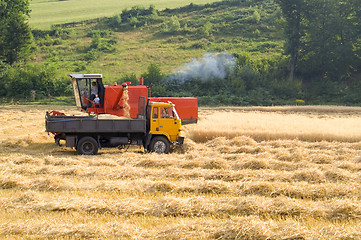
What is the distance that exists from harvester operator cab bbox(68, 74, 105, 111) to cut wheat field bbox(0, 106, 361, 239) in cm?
341

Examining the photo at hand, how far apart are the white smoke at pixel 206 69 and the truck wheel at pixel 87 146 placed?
26.3m

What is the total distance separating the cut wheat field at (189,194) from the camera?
743cm

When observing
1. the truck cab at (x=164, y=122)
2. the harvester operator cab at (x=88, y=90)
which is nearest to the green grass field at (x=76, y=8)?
the harvester operator cab at (x=88, y=90)

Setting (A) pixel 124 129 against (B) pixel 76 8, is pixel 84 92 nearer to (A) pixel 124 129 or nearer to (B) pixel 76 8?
(A) pixel 124 129

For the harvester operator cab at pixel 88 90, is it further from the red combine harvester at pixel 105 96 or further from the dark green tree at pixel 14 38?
the dark green tree at pixel 14 38

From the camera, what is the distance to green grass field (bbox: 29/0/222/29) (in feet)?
239

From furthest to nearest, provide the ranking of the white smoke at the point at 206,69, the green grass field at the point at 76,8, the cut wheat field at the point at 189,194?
the green grass field at the point at 76,8, the white smoke at the point at 206,69, the cut wheat field at the point at 189,194

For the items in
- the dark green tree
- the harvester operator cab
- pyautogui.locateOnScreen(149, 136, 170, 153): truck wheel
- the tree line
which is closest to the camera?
pyautogui.locateOnScreen(149, 136, 170, 153): truck wheel

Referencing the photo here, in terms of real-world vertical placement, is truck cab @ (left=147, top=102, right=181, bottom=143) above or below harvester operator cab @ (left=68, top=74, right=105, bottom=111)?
below

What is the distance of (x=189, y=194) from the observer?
32.5 ft

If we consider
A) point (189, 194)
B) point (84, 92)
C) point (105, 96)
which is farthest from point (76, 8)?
point (189, 194)

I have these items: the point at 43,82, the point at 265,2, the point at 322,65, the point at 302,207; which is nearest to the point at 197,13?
the point at 265,2

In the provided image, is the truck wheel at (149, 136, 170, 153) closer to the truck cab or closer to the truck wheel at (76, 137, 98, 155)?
the truck cab

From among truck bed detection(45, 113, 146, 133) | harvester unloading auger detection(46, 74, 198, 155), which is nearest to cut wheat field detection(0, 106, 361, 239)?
harvester unloading auger detection(46, 74, 198, 155)
